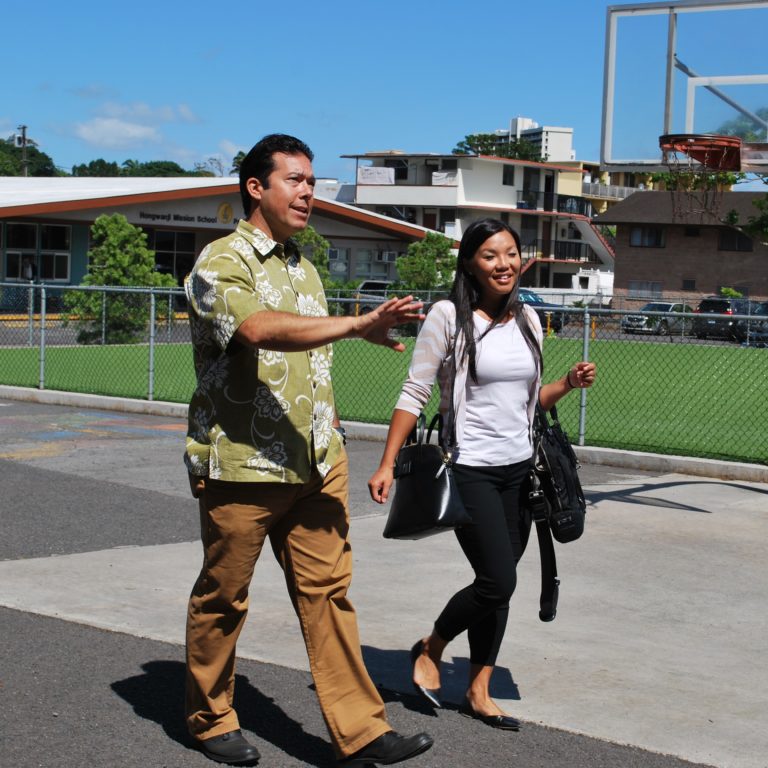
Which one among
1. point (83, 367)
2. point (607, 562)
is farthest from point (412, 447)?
point (83, 367)

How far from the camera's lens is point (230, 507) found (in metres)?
3.92

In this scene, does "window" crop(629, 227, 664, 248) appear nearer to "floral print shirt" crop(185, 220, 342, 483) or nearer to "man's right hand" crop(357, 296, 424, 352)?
"floral print shirt" crop(185, 220, 342, 483)

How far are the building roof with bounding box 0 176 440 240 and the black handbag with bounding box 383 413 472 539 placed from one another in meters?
32.1

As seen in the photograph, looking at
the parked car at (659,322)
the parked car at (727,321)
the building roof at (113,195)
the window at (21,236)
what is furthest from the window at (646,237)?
the window at (21,236)

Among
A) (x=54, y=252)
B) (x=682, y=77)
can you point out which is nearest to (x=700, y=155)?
(x=682, y=77)

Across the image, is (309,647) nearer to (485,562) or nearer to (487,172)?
(485,562)

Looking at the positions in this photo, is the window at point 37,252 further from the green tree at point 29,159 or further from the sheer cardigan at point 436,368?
the green tree at point 29,159

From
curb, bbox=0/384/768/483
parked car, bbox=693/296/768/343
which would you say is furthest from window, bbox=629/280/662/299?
curb, bbox=0/384/768/483

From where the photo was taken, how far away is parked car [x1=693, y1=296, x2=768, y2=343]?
15.7 metres

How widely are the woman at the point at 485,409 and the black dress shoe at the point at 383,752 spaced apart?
607 mm

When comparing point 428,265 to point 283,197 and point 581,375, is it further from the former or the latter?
point 283,197

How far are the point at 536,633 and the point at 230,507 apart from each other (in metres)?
2.34

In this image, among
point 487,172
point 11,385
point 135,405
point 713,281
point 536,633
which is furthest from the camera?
point 487,172

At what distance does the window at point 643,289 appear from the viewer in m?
60.1
